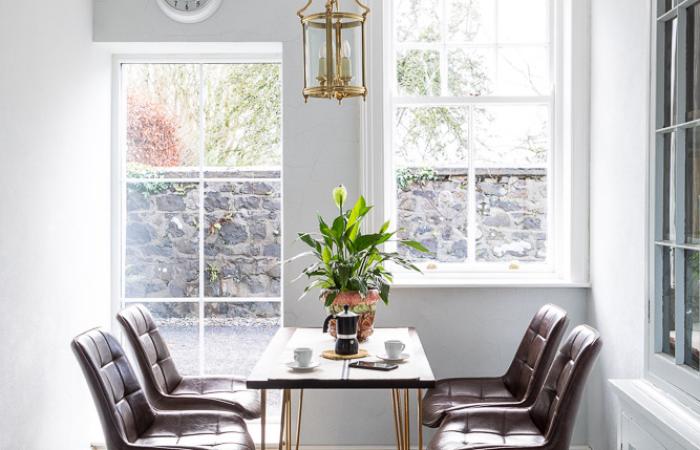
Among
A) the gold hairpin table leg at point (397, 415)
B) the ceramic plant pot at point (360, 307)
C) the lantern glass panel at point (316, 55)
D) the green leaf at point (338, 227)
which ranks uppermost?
the lantern glass panel at point (316, 55)

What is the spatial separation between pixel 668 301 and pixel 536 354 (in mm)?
1110

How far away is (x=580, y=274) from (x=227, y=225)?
6.39ft

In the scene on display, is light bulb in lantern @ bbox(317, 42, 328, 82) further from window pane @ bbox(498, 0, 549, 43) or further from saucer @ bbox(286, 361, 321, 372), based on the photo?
window pane @ bbox(498, 0, 549, 43)

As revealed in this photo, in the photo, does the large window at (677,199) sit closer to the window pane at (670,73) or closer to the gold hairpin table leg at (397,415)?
the window pane at (670,73)

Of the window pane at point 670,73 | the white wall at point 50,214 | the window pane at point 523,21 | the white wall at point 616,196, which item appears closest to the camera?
the window pane at point 670,73

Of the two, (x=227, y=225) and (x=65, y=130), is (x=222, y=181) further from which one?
(x=65, y=130)

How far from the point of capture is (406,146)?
418cm

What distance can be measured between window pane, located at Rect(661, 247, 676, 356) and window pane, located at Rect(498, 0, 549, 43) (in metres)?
2.07

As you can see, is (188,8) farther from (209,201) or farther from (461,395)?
(461,395)

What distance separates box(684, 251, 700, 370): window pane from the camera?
2.18 m

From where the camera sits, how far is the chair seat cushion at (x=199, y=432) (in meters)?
2.85

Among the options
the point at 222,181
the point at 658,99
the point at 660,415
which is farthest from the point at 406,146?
the point at 660,415

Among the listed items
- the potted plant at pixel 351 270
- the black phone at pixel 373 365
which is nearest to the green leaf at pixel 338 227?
the potted plant at pixel 351 270

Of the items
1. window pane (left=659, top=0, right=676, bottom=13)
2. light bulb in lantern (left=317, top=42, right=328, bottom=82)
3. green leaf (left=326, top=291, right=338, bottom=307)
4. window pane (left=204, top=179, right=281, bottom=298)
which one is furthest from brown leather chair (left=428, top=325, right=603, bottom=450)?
window pane (left=204, top=179, right=281, bottom=298)
